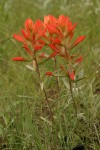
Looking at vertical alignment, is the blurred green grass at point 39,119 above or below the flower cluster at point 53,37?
below

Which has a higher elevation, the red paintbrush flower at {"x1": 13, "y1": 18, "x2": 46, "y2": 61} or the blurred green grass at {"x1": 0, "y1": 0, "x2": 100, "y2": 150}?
the red paintbrush flower at {"x1": 13, "y1": 18, "x2": 46, "y2": 61}

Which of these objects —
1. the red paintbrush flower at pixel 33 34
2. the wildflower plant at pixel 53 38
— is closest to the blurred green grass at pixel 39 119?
the wildflower plant at pixel 53 38

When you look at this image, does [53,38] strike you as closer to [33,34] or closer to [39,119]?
[33,34]

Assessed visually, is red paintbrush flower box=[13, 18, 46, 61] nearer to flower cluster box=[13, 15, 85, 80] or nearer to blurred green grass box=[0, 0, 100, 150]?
flower cluster box=[13, 15, 85, 80]

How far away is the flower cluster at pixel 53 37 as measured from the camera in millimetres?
1789

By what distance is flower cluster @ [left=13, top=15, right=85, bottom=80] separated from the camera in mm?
1789

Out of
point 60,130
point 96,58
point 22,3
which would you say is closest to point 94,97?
point 60,130

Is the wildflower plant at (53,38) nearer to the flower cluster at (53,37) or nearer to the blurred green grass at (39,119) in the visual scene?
the flower cluster at (53,37)

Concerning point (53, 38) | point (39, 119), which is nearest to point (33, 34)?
point (53, 38)

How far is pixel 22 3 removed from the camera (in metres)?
4.84

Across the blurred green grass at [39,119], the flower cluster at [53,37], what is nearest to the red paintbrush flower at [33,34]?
the flower cluster at [53,37]

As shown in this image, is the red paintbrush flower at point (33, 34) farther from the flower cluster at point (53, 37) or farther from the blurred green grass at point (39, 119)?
the blurred green grass at point (39, 119)

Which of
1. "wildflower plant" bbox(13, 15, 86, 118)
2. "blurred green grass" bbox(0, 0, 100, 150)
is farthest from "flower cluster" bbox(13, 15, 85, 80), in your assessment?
"blurred green grass" bbox(0, 0, 100, 150)

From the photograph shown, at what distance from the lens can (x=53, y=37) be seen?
6.15 feet
